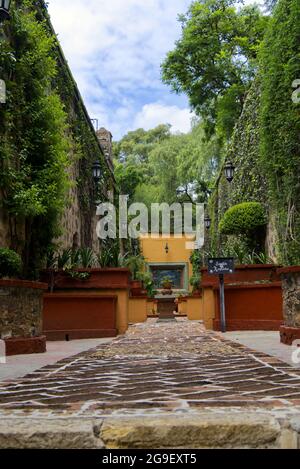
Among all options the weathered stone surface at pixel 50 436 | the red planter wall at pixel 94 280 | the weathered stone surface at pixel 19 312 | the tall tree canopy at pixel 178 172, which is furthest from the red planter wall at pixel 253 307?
the tall tree canopy at pixel 178 172

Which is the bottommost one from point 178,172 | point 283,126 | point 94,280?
point 94,280

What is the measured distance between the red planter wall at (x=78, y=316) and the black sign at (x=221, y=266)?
202cm

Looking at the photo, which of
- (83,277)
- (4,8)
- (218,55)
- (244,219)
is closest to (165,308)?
(244,219)

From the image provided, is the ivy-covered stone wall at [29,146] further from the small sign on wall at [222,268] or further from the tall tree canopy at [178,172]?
the tall tree canopy at [178,172]

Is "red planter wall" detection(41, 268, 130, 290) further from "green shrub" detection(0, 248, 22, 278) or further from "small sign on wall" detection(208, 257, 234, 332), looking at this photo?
"green shrub" detection(0, 248, 22, 278)

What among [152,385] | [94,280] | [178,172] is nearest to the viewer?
[152,385]

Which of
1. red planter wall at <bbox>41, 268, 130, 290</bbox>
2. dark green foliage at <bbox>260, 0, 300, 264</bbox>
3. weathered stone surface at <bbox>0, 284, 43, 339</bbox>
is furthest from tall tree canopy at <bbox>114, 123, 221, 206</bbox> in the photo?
weathered stone surface at <bbox>0, 284, 43, 339</bbox>

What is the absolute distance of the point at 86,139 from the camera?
15.1m

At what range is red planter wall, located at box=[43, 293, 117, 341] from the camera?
27.8 feet

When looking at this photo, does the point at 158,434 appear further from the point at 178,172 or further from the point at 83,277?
the point at 178,172

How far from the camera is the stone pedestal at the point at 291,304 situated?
6.08 meters

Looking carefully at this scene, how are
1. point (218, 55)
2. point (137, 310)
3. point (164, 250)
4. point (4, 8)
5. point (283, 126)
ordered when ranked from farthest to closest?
point (164, 250) → point (218, 55) → point (137, 310) → point (283, 126) → point (4, 8)

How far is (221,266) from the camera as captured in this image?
927 centimetres

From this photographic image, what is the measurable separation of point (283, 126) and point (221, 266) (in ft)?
10.6
